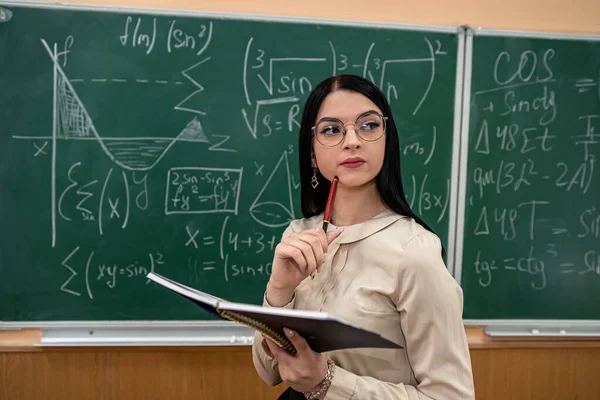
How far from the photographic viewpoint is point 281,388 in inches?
73.4

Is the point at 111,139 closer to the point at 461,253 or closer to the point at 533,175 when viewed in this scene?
the point at 461,253

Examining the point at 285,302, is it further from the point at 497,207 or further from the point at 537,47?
the point at 537,47

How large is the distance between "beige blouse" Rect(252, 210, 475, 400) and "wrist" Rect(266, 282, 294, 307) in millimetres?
29

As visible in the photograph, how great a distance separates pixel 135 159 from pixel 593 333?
2.35 metres

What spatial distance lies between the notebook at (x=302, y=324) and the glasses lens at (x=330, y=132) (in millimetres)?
414

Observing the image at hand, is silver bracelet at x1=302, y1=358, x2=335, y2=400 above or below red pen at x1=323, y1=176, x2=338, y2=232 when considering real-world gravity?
below

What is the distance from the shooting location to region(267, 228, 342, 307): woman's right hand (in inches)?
30.9

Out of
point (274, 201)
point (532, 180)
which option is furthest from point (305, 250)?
point (532, 180)

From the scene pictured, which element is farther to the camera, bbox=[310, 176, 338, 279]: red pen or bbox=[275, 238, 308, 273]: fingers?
bbox=[310, 176, 338, 279]: red pen

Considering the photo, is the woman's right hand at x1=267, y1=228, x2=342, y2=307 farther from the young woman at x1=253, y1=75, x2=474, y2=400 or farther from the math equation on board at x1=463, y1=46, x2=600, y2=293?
the math equation on board at x1=463, y1=46, x2=600, y2=293

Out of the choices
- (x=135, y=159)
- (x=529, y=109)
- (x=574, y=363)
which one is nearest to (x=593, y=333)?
(x=574, y=363)

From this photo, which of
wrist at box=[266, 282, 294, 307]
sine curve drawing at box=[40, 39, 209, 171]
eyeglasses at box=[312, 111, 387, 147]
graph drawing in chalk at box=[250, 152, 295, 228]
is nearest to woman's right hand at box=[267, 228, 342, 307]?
wrist at box=[266, 282, 294, 307]

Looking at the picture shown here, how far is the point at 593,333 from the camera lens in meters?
1.94

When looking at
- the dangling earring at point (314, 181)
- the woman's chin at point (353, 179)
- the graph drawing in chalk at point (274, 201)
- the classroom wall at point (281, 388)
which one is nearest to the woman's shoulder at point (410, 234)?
the woman's chin at point (353, 179)
